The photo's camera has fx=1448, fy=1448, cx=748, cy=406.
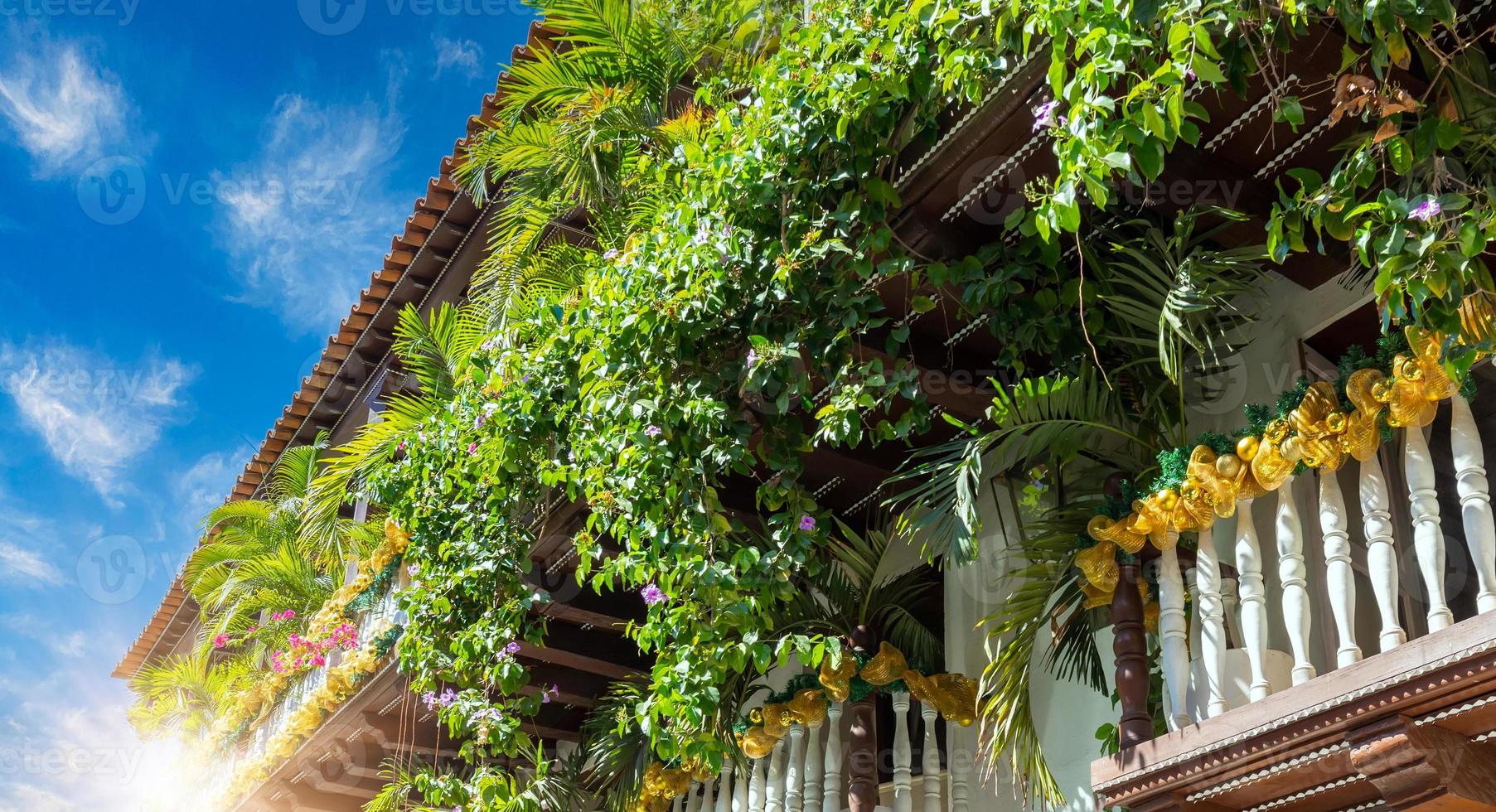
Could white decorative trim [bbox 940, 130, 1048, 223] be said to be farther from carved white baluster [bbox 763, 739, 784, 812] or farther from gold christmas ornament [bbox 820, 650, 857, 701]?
carved white baluster [bbox 763, 739, 784, 812]

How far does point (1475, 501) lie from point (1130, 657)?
4.11ft

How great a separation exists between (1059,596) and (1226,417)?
115 cm

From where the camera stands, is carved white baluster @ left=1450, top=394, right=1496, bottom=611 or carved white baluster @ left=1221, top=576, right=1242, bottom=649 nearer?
carved white baluster @ left=1450, top=394, right=1496, bottom=611

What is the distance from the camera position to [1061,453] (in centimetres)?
539

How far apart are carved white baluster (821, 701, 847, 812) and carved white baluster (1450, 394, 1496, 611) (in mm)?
3144

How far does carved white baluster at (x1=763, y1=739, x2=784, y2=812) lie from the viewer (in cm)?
664

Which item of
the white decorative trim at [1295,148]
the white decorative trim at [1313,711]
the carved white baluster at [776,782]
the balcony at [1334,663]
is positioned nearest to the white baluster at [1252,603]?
the balcony at [1334,663]

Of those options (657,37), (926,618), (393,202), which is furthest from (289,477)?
(393,202)

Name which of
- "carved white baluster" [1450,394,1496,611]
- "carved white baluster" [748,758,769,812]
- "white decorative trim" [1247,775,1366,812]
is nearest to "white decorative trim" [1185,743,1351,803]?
"white decorative trim" [1247,775,1366,812]

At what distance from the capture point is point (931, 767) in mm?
6074

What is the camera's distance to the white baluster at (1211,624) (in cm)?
441

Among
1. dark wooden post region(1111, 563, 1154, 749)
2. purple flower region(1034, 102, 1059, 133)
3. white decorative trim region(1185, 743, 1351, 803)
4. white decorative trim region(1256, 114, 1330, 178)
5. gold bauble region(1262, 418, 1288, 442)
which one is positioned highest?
white decorative trim region(1256, 114, 1330, 178)

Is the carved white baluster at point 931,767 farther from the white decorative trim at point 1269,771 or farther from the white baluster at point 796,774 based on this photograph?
the white decorative trim at point 1269,771

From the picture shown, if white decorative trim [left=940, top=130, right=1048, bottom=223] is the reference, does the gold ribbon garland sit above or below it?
below
